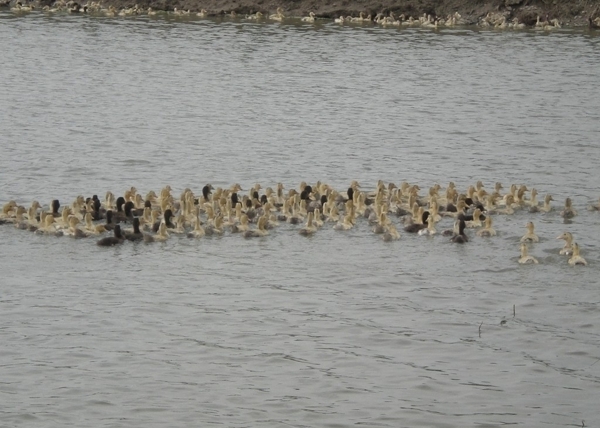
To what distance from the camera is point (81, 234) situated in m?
18.0

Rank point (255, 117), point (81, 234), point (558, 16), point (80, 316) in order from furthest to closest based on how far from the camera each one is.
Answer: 1. point (558, 16)
2. point (255, 117)
3. point (81, 234)
4. point (80, 316)

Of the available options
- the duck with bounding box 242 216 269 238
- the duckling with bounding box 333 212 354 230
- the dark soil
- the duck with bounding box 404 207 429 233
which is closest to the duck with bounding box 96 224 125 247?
the duck with bounding box 242 216 269 238

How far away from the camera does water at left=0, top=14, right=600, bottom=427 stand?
41.4ft

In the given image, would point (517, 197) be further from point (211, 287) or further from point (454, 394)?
point (454, 394)

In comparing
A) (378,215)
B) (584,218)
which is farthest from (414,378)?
(584,218)

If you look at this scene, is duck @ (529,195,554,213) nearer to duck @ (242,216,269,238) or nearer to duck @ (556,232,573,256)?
duck @ (556,232,573,256)

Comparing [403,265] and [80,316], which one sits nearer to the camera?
[80,316]

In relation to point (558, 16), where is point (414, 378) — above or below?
below

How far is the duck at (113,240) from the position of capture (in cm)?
1766

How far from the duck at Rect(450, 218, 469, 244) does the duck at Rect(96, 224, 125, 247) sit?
4.92 m

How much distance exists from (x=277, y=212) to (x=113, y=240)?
2.86 metres

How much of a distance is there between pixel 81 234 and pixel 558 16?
1133 inches

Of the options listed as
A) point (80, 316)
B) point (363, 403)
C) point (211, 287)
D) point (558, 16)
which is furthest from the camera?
point (558, 16)

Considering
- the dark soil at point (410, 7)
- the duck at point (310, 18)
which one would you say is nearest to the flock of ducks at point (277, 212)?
the dark soil at point (410, 7)
